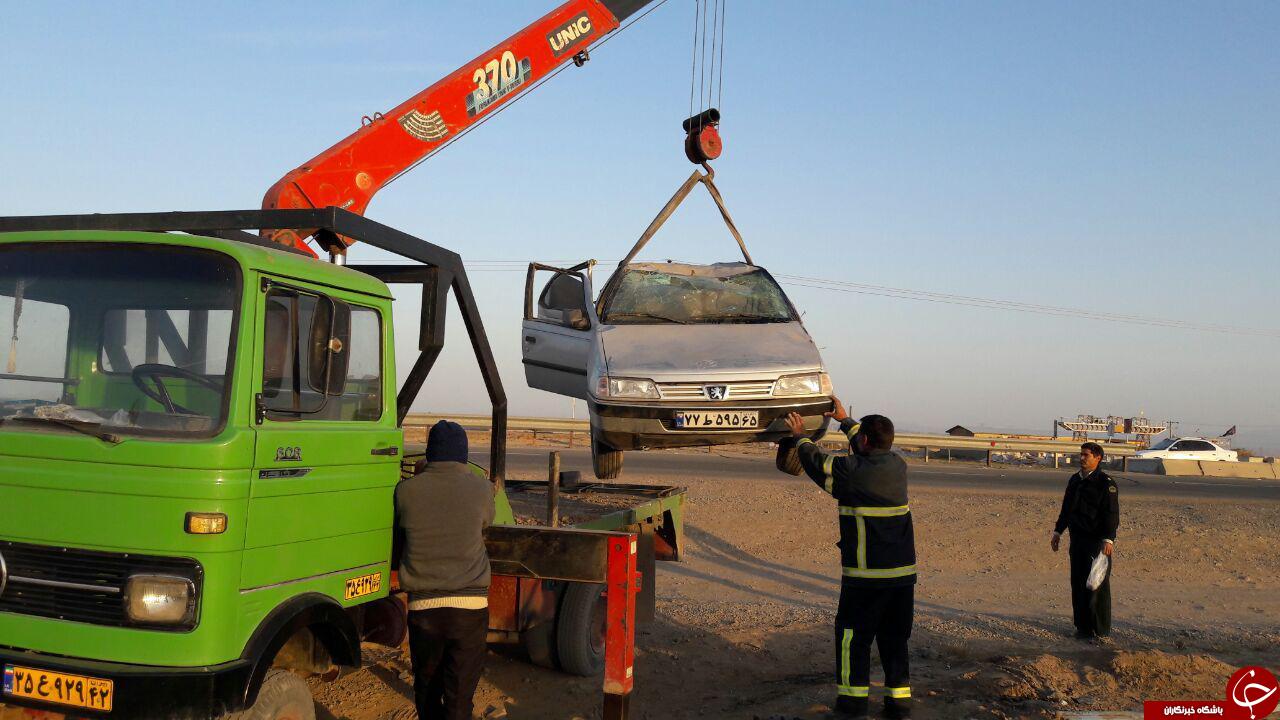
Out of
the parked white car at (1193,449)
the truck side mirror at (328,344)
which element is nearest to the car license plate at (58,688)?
the truck side mirror at (328,344)

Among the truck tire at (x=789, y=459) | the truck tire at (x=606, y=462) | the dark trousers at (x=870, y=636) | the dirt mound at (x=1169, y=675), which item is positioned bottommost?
the dirt mound at (x=1169, y=675)

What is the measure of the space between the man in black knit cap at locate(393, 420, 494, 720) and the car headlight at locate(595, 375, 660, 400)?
2498 mm

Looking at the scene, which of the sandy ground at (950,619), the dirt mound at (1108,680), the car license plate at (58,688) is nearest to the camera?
the car license plate at (58,688)

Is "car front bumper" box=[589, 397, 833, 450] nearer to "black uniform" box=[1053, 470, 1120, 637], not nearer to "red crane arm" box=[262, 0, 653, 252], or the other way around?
"red crane arm" box=[262, 0, 653, 252]

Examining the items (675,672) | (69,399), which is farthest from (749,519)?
(69,399)

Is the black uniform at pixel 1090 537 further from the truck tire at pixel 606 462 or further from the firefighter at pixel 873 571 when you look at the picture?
the truck tire at pixel 606 462

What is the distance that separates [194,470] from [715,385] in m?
4.05

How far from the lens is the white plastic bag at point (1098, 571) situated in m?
8.17

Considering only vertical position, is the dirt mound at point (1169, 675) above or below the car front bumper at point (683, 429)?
below

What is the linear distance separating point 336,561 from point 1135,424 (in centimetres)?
4039

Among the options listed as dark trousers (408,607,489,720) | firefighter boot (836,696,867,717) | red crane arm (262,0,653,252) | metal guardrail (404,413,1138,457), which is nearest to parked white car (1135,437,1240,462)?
metal guardrail (404,413,1138,457)

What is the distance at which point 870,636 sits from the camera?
581cm

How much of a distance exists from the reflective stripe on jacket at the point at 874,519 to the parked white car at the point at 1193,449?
25.1m

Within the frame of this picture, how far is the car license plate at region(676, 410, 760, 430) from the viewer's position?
679 centimetres
